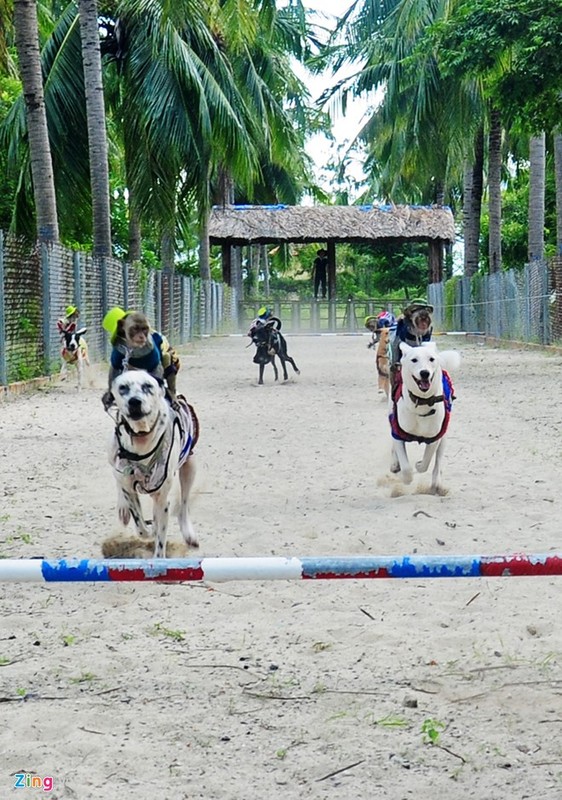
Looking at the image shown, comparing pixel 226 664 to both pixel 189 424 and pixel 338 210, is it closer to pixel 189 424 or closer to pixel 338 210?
pixel 189 424

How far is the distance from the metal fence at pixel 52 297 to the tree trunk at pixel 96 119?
0.57 m

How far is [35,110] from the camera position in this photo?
18.6 metres

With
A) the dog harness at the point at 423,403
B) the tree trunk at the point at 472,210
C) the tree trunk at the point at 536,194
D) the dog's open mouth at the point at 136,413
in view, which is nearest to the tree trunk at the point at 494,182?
the tree trunk at the point at 536,194

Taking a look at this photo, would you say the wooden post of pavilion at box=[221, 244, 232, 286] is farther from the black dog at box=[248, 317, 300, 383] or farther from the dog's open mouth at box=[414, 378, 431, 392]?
the dog's open mouth at box=[414, 378, 431, 392]

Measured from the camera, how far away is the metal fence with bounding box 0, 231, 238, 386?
1659cm

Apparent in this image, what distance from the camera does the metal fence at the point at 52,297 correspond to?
16.6m

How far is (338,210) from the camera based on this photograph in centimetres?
4547

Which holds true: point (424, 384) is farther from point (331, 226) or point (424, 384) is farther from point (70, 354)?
point (331, 226)

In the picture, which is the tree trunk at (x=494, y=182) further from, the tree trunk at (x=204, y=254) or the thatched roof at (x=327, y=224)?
the thatched roof at (x=327, y=224)

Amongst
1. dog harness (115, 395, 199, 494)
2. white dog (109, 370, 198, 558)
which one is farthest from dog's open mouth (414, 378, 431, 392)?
dog harness (115, 395, 199, 494)

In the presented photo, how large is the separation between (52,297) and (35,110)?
3.06 metres

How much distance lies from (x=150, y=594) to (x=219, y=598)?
0.34 metres

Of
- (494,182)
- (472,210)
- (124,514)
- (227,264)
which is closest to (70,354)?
(124,514)

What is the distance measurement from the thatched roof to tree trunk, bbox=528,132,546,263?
1564 centimetres
